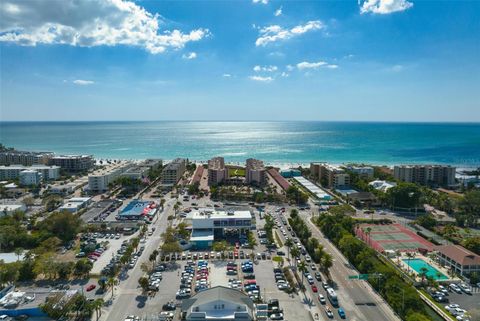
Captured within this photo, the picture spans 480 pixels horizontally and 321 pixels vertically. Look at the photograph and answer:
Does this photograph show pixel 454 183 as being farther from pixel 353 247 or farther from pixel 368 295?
pixel 368 295

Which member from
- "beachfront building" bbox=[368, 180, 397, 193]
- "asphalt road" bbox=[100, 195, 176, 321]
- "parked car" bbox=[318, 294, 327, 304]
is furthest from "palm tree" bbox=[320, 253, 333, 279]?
"beachfront building" bbox=[368, 180, 397, 193]

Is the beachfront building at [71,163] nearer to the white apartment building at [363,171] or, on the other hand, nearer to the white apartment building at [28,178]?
the white apartment building at [28,178]

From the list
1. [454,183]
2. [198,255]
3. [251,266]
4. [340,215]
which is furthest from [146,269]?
[454,183]

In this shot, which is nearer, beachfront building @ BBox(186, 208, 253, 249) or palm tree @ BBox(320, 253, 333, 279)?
palm tree @ BBox(320, 253, 333, 279)

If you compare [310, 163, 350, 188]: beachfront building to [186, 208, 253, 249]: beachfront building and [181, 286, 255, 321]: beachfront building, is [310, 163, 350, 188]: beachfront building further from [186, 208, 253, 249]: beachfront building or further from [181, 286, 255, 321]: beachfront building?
[181, 286, 255, 321]: beachfront building

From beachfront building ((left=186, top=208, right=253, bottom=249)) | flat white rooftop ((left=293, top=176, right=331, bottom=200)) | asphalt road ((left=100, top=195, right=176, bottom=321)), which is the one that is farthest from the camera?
flat white rooftop ((left=293, top=176, right=331, bottom=200))

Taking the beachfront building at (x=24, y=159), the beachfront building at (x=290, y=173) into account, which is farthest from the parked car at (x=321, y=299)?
the beachfront building at (x=24, y=159)

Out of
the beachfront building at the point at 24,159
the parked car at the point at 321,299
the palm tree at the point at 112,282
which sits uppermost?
the beachfront building at the point at 24,159

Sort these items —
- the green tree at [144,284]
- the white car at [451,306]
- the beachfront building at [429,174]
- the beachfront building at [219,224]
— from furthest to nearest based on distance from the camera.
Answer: the beachfront building at [429,174] → the beachfront building at [219,224] → the green tree at [144,284] → the white car at [451,306]
